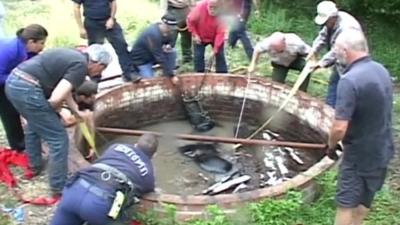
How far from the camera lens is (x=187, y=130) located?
29.9 ft

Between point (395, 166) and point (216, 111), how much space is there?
8.24 feet

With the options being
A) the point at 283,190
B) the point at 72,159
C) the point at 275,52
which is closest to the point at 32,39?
the point at 72,159

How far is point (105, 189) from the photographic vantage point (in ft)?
17.8

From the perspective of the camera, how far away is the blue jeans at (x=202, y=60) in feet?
30.5

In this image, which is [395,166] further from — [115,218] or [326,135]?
[115,218]

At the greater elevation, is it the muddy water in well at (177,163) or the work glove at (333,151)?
the work glove at (333,151)

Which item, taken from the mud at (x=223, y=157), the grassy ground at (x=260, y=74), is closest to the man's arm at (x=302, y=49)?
the grassy ground at (x=260, y=74)

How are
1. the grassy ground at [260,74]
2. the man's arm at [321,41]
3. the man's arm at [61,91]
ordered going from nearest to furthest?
the man's arm at [61,91] < the grassy ground at [260,74] < the man's arm at [321,41]

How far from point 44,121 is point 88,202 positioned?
1.40m

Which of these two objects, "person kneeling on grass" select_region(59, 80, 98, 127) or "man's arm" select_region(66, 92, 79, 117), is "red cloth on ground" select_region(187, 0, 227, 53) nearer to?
"person kneeling on grass" select_region(59, 80, 98, 127)

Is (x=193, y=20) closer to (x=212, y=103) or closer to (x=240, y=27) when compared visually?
(x=212, y=103)

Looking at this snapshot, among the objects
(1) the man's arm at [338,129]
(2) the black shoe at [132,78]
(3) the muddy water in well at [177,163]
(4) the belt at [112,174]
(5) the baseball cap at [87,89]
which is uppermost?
(1) the man's arm at [338,129]

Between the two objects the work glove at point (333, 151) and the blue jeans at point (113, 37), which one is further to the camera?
the blue jeans at point (113, 37)

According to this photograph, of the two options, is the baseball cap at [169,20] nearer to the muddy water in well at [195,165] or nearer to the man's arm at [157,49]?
the man's arm at [157,49]
